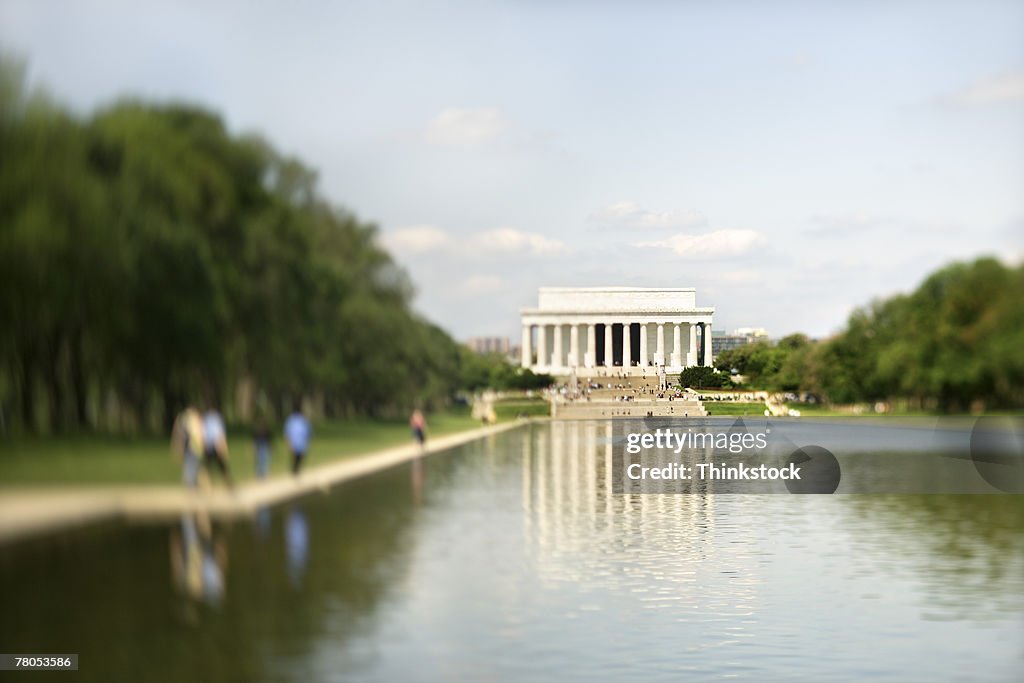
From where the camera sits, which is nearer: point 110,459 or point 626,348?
point 110,459

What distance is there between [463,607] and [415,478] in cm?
1768

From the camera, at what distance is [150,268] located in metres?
33.1

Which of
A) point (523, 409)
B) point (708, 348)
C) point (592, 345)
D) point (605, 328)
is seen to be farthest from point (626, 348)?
point (708, 348)

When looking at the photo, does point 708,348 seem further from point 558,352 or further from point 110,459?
point 558,352

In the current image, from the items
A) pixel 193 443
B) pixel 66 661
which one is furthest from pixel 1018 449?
pixel 66 661

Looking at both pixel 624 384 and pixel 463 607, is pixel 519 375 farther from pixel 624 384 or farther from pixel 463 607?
pixel 463 607

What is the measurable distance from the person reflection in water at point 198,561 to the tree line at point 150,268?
11959 millimetres

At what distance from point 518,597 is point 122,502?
9186 mm

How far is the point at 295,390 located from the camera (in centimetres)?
4897

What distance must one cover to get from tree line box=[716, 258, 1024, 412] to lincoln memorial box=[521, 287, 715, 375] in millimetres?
5114

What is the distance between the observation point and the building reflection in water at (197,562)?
599 inches
